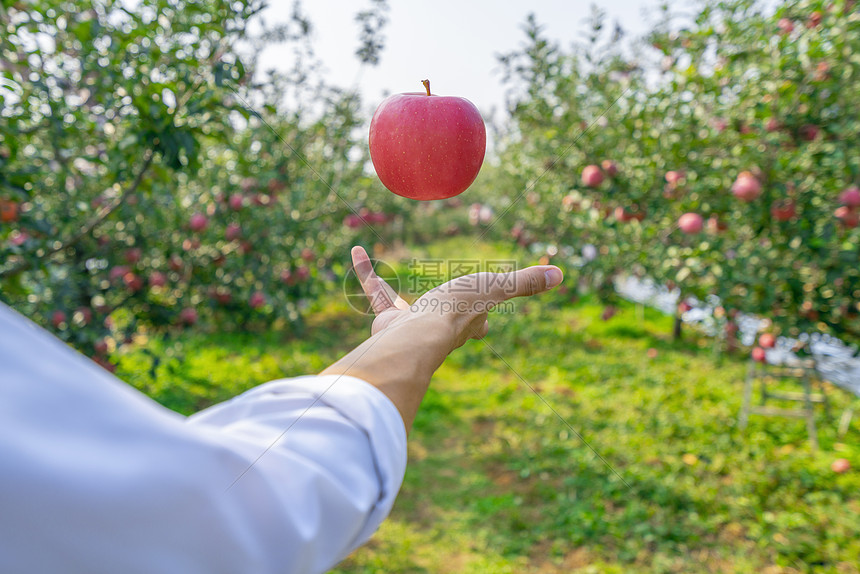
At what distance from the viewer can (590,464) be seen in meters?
3.01

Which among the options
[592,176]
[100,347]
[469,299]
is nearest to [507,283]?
[469,299]

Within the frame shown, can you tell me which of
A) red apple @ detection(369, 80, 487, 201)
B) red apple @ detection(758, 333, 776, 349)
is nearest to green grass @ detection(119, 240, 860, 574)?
red apple @ detection(758, 333, 776, 349)

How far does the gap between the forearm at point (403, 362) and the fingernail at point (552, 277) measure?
28cm

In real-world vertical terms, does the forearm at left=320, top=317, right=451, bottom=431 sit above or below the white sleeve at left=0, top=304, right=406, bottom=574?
below

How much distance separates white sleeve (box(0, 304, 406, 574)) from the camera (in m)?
0.27

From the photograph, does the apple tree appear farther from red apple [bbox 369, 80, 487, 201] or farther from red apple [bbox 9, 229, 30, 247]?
red apple [bbox 9, 229, 30, 247]

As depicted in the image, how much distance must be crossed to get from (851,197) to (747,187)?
365mm

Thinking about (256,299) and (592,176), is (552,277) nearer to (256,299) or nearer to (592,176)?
(592,176)

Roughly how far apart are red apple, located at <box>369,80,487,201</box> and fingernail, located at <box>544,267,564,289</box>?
25cm

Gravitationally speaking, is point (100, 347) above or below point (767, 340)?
above

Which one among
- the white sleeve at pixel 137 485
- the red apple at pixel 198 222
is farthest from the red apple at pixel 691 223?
the red apple at pixel 198 222

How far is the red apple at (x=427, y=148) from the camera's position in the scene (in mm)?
993

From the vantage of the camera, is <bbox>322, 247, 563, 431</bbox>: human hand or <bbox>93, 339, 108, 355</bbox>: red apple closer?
<bbox>322, 247, 563, 431</bbox>: human hand

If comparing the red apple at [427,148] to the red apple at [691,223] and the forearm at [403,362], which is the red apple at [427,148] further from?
the red apple at [691,223]
